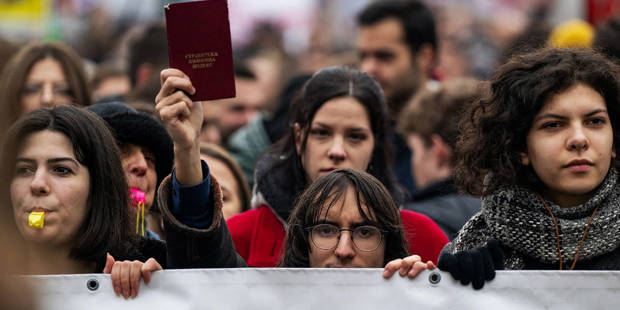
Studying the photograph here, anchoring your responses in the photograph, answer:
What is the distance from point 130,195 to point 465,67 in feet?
23.1

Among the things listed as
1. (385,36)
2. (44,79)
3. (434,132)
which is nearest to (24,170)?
(44,79)

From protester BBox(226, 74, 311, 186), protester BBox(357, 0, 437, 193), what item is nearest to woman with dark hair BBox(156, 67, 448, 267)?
protester BBox(226, 74, 311, 186)

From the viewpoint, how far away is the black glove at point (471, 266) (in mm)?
3123

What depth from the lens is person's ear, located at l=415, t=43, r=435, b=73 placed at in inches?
Answer: 287

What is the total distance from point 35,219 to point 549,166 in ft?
5.83

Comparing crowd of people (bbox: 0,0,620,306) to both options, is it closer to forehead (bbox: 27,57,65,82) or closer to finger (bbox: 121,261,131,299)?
finger (bbox: 121,261,131,299)

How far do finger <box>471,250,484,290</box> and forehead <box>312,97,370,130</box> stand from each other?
1.58 m

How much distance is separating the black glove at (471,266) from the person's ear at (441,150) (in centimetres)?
272

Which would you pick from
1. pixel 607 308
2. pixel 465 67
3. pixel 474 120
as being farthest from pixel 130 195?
pixel 465 67

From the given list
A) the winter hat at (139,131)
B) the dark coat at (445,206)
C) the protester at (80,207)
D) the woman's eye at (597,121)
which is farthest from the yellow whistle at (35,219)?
the dark coat at (445,206)

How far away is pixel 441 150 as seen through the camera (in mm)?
5988

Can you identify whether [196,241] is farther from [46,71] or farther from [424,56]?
[424,56]

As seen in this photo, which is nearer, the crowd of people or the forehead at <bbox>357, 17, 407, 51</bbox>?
the crowd of people

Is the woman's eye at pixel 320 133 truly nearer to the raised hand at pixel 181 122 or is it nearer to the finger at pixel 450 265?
the raised hand at pixel 181 122
